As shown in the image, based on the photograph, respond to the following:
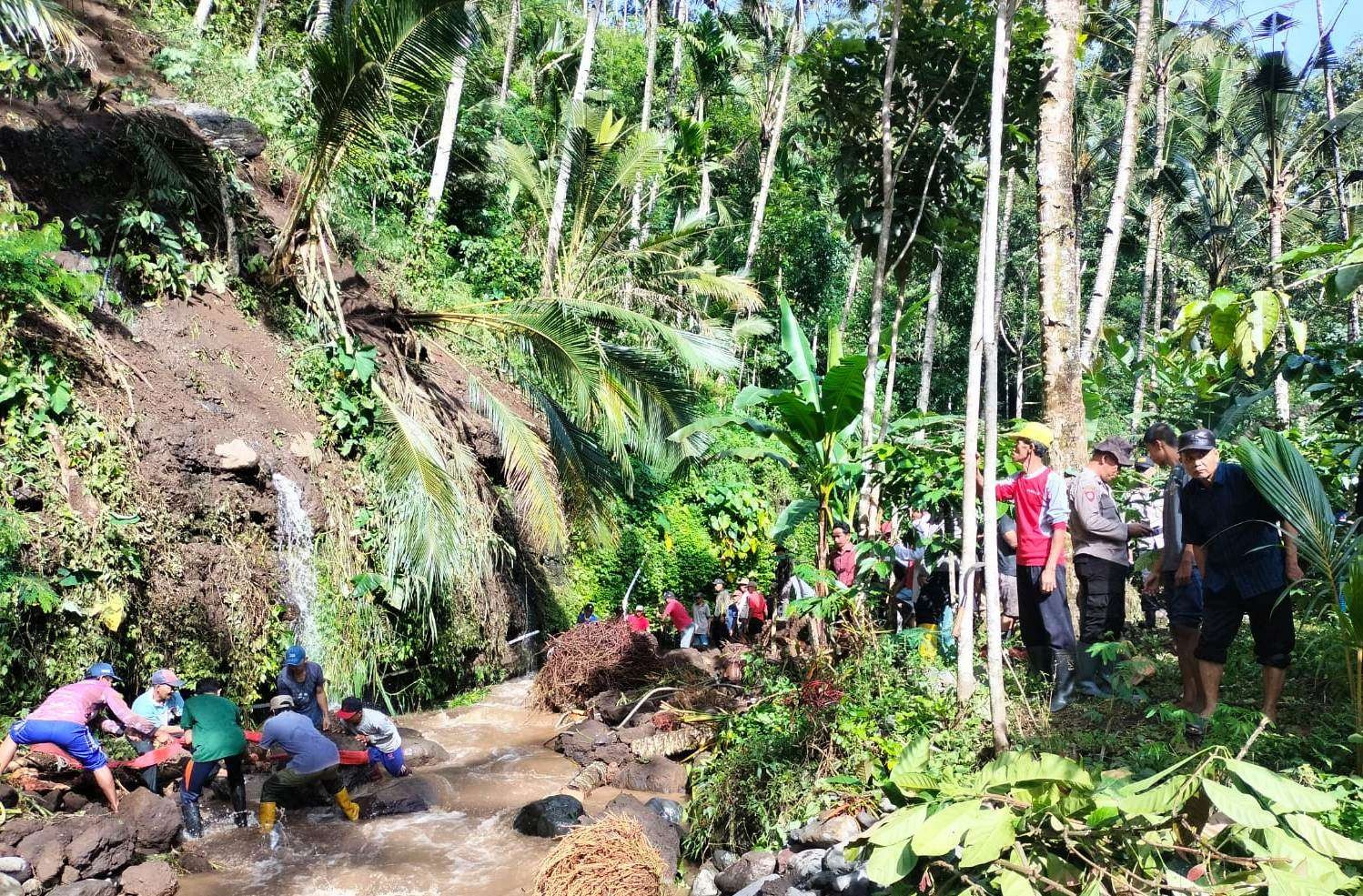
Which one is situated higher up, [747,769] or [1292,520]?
[1292,520]

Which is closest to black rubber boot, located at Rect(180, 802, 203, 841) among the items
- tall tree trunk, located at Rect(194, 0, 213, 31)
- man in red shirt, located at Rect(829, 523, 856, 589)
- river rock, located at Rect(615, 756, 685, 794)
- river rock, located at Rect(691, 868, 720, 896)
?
river rock, located at Rect(615, 756, 685, 794)

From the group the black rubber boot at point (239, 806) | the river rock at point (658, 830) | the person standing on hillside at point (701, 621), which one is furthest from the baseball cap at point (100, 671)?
the person standing on hillside at point (701, 621)

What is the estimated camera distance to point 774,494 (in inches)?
671

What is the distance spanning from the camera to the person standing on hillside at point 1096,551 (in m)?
5.89

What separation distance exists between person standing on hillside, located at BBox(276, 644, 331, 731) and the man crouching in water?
518mm

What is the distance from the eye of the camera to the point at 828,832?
5.33 metres

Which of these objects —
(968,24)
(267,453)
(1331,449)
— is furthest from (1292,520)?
(267,453)

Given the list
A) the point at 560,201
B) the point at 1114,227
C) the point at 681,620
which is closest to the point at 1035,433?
the point at 1114,227

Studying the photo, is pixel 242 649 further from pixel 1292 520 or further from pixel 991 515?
pixel 1292 520

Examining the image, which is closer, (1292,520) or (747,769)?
(1292,520)

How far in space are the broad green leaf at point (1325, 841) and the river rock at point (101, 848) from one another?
612 cm

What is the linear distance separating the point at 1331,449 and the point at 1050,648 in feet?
9.60

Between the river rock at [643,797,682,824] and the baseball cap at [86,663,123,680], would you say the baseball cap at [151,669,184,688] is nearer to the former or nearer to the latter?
the baseball cap at [86,663,123,680]

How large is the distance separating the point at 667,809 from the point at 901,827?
400 centimetres
